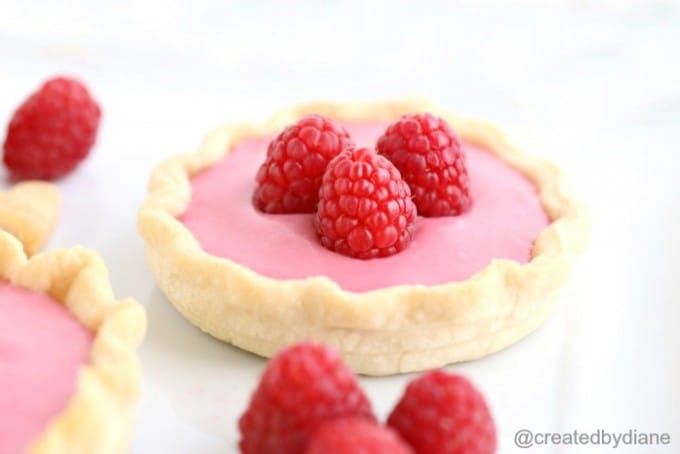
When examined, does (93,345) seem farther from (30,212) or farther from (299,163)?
(30,212)

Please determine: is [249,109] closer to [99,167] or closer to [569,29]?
[99,167]

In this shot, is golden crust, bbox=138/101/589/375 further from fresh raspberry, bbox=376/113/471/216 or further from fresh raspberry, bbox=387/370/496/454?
fresh raspberry, bbox=387/370/496/454

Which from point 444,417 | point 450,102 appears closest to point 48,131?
point 450,102

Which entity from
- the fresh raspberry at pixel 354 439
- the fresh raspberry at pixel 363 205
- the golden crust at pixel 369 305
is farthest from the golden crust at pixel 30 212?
the fresh raspberry at pixel 354 439

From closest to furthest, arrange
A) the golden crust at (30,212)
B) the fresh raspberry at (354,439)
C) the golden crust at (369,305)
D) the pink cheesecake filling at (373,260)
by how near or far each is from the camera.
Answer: the fresh raspberry at (354,439) → the golden crust at (369,305) → the pink cheesecake filling at (373,260) → the golden crust at (30,212)

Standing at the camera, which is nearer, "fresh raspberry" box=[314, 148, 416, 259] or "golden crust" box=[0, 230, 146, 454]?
"golden crust" box=[0, 230, 146, 454]

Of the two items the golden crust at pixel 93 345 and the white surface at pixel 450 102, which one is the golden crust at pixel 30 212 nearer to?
the white surface at pixel 450 102

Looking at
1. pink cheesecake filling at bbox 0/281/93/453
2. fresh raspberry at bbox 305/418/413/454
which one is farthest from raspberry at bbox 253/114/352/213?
fresh raspberry at bbox 305/418/413/454
